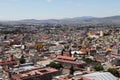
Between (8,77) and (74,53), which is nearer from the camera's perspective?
(8,77)

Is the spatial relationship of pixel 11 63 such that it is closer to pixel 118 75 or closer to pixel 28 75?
pixel 28 75

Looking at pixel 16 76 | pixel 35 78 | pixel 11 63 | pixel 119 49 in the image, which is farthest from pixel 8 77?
pixel 119 49

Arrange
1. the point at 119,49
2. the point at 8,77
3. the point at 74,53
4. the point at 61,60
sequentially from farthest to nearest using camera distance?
the point at 119,49, the point at 74,53, the point at 61,60, the point at 8,77

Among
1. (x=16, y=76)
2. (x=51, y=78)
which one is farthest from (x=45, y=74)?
(x=16, y=76)

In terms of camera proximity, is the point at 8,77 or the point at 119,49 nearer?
the point at 8,77

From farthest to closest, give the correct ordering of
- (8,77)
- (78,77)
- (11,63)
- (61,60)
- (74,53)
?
(74,53), (61,60), (11,63), (8,77), (78,77)

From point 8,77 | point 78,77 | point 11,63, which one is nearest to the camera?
point 78,77

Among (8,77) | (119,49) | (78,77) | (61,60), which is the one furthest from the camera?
(119,49)

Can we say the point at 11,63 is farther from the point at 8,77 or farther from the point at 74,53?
the point at 74,53
